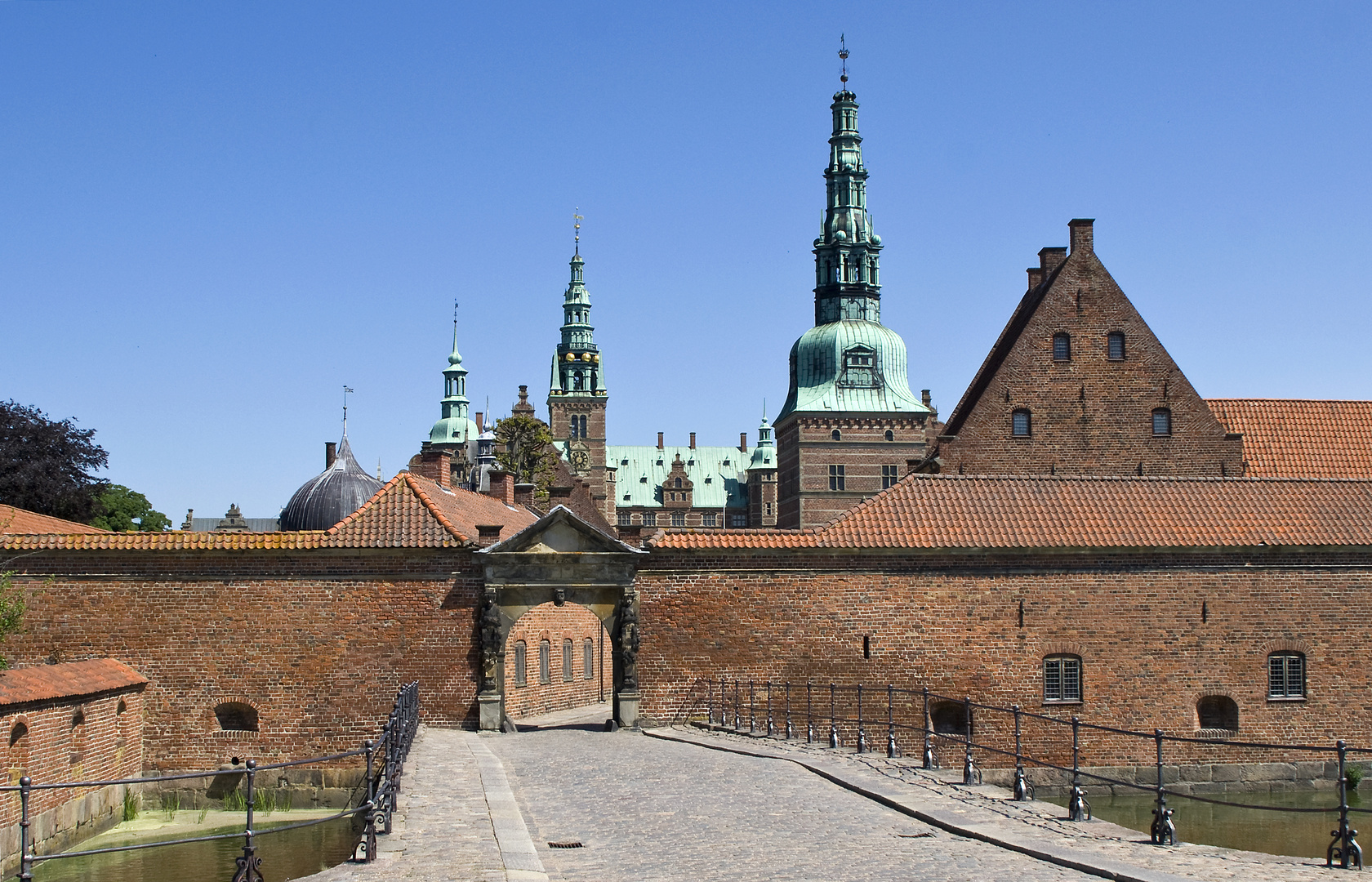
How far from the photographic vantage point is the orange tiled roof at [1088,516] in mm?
25784

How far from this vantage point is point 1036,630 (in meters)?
25.8

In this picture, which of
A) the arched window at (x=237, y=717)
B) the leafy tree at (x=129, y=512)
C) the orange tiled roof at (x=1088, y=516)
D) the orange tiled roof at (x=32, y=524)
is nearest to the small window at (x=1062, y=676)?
the orange tiled roof at (x=1088, y=516)

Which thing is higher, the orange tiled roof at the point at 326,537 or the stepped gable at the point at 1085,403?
the stepped gable at the point at 1085,403

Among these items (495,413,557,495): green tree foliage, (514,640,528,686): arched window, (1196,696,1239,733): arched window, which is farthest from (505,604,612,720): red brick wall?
(495,413,557,495): green tree foliage

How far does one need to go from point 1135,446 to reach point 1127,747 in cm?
1063

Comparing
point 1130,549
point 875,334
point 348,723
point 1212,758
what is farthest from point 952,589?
point 875,334

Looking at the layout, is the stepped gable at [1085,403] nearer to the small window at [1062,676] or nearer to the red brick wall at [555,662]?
the small window at [1062,676]

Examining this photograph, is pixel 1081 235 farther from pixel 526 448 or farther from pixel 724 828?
pixel 526 448

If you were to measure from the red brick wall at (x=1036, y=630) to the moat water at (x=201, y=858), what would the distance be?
6508mm

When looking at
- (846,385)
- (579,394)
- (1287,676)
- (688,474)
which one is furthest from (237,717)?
(688,474)

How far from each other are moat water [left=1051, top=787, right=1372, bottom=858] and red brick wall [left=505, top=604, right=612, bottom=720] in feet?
36.8

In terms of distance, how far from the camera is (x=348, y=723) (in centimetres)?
2472

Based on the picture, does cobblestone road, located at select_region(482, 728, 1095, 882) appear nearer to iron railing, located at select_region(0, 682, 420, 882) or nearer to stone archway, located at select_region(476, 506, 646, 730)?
iron railing, located at select_region(0, 682, 420, 882)

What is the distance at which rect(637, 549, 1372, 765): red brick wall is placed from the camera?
25109mm
